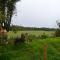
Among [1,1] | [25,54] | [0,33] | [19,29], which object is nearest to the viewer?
[25,54]

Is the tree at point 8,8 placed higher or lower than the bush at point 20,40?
higher

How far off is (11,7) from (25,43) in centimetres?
449

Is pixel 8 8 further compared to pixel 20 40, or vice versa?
pixel 8 8

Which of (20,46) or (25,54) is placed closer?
(25,54)

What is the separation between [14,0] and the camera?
34.3m

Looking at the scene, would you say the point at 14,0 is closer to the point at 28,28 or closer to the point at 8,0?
the point at 8,0

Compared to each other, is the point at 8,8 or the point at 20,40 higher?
the point at 8,8

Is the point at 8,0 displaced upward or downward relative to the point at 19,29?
upward

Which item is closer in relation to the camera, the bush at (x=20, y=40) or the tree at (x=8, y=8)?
the bush at (x=20, y=40)

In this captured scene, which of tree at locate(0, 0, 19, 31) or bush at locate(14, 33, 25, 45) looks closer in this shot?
bush at locate(14, 33, 25, 45)

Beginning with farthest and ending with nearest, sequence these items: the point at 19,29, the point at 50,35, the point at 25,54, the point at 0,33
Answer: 1. the point at 50,35
2. the point at 19,29
3. the point at 0,33
4. the point at 25,54

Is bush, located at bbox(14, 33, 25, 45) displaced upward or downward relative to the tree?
downward

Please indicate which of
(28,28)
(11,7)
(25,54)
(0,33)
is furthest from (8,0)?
(25,54)

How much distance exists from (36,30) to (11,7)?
960cm
